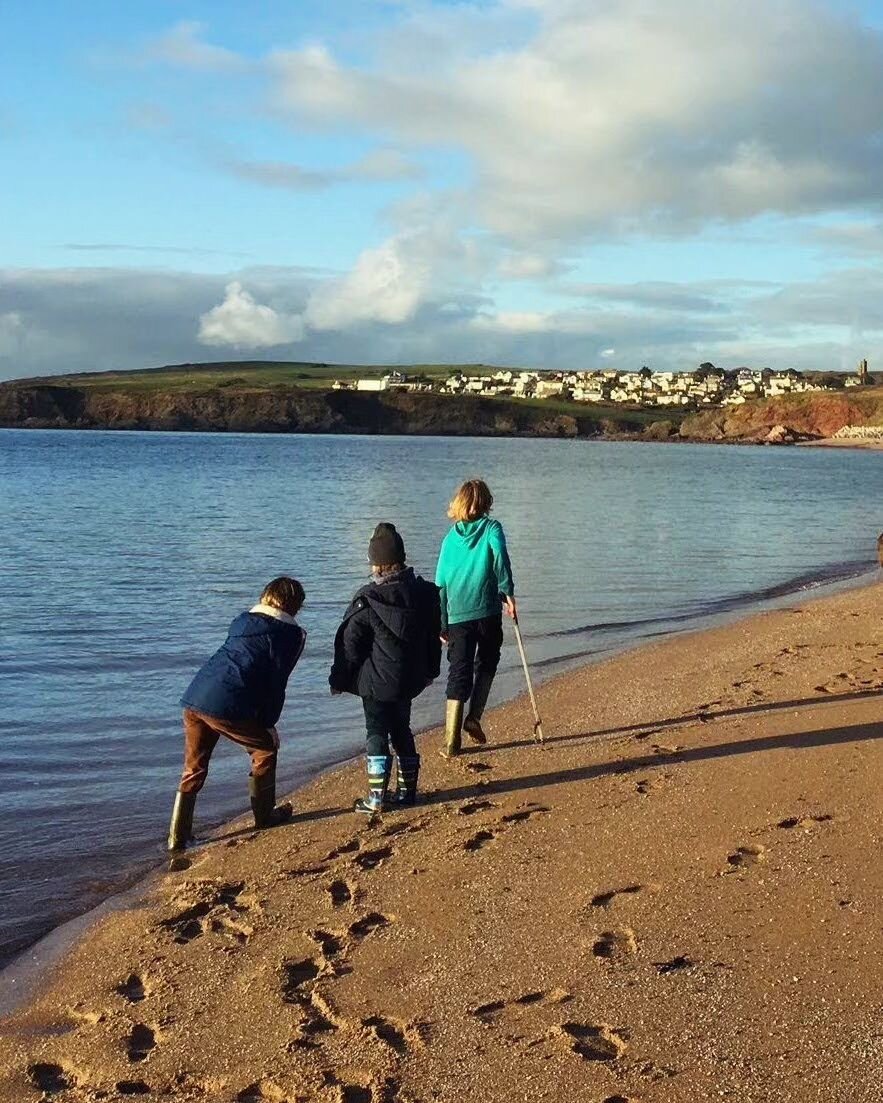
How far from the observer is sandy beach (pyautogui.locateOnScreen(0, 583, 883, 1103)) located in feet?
13.8

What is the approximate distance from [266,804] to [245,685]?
93 centimetres

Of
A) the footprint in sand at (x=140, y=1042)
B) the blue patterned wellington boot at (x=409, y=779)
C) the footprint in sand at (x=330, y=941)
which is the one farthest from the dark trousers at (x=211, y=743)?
the footprint in sand at (x=140, y=1042)

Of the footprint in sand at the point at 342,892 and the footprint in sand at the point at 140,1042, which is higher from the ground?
the footprint in sand at the point at 140,1042

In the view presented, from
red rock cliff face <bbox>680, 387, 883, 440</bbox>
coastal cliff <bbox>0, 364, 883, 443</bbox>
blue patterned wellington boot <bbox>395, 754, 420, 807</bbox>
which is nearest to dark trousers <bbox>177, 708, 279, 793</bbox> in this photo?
blue patterned wellington boot <bbox>395, 754, 420, 807</bbox>

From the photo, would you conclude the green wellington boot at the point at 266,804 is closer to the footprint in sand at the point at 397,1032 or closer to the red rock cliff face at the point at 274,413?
the footprint in sand at the point at 397,1032

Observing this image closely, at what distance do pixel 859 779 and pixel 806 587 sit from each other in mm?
14663

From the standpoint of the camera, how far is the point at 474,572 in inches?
346

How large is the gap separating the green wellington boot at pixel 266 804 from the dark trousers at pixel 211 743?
0.05m

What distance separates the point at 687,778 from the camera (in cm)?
801

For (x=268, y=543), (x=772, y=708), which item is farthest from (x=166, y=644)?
(x=268, y=543)

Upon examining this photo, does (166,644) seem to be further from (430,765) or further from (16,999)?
(16,999)

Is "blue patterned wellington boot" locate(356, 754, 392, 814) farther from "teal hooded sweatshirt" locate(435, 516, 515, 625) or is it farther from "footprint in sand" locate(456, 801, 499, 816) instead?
"teal hooded sweatshirt" locate(435, 516, 515, 625)

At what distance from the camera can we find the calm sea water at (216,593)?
26.9 feet

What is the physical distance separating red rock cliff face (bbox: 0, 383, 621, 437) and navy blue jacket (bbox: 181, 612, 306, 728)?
576ft
